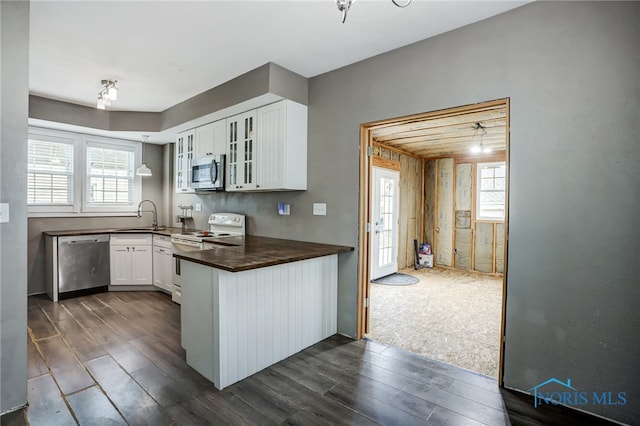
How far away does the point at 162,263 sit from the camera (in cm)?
455

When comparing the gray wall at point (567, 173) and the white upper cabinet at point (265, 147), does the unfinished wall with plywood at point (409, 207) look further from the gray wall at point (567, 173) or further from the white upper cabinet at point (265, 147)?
the gray wall at point (567, 173)

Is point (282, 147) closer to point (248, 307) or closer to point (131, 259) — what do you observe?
point (248, 307)

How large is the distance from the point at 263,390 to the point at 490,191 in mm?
5912

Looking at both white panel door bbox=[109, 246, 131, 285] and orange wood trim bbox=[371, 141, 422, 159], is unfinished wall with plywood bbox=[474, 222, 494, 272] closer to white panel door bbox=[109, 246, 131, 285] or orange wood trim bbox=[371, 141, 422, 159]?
orange wood trim bbox=[371, 141, 422, 159]

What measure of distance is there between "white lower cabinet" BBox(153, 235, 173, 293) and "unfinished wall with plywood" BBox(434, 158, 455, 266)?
208 inches

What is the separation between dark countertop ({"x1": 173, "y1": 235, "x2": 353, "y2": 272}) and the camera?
87.1 inches

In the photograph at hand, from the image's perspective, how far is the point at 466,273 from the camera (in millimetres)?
6332

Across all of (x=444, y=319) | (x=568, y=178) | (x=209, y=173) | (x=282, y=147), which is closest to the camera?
(x=568, y=178)

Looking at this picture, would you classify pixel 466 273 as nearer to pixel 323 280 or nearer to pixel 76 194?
pixel 323 280

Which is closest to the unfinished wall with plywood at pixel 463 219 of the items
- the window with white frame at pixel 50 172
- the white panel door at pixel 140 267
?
the white panel door at pixel 140 267

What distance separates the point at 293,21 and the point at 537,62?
1745 mm

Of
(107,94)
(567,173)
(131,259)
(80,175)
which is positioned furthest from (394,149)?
(80,175)

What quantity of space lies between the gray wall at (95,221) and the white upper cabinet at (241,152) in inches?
101

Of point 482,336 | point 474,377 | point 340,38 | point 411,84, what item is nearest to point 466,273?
point 482,336
